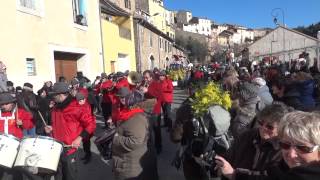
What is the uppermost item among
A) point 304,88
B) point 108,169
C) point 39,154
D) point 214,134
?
point 304,88

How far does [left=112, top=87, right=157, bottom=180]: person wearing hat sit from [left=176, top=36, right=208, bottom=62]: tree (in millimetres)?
75515

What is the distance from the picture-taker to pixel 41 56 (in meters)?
15.8

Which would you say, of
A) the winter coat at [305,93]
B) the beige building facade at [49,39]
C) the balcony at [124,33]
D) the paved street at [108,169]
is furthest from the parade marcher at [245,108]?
the balcony at [124,33]

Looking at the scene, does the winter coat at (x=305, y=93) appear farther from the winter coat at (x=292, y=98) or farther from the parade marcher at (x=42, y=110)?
the parade marcher at (x=42, y=110)

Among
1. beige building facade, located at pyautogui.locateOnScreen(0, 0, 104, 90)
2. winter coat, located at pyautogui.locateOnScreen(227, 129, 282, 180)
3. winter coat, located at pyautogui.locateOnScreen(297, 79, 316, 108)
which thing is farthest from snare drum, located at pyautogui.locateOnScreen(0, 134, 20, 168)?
beige building facade, located at pyautogui.locateOnScreen(0, 0, 104, 90)

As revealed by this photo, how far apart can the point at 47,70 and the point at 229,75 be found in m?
9.82

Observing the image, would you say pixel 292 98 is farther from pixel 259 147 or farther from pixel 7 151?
pixel 7 151

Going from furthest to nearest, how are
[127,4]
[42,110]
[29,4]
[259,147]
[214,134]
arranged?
[127,4] < [29,4] < [42,110] < [214,134] < [259,147]

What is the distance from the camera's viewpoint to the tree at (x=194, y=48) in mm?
80750

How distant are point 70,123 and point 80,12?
46.6 ft

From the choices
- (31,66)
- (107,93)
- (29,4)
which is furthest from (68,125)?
(29,4)

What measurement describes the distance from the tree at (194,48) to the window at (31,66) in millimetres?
65655

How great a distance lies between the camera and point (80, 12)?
19562 millimetres

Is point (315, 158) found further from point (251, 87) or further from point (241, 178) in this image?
point (251, 87)
